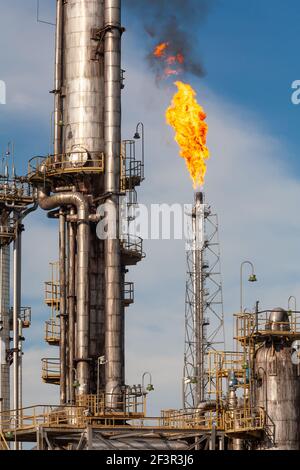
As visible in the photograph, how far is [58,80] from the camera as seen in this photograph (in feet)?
329

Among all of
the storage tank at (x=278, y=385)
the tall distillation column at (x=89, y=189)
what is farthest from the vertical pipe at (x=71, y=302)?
the storage tank at (x=278, y=385)

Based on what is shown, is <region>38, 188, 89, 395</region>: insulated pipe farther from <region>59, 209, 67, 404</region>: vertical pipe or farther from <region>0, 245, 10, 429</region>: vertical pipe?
<region>0, 245, 10, 429</region>: vertical pipe

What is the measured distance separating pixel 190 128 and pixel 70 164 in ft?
26.2

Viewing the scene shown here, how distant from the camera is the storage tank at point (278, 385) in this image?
81.6 meters

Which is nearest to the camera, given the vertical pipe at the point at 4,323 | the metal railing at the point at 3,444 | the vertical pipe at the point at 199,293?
the metal railing at the point at 3,444

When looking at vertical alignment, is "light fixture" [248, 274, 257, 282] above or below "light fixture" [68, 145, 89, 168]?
below

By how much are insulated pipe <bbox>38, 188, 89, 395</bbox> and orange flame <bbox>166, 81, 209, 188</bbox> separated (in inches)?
286

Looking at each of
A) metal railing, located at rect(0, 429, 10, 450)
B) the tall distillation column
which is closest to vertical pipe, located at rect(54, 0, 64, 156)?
the tall distillation column

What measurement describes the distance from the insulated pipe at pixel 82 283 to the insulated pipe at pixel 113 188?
1.37 m

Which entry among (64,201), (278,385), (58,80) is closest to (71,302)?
(64,201)

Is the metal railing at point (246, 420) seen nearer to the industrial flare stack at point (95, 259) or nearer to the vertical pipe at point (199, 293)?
the industrial flare stack at point (95, 259)

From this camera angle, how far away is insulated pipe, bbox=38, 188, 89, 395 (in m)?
94.3
